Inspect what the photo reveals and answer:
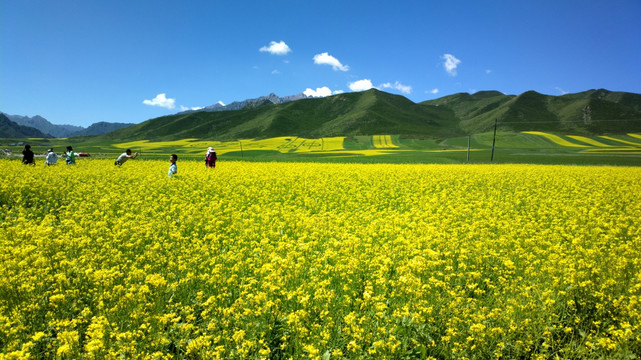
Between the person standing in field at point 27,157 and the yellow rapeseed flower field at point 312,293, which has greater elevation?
the person standing in field at point 27,157

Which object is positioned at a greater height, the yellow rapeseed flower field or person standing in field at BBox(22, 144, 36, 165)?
person standing in field at BBox(22, 144, 36, 165)

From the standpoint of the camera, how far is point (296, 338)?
11.3 feet

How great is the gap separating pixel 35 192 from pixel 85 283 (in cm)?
1065

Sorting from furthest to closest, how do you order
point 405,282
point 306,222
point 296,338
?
point 306,222 < point 405,282 < point 296,338

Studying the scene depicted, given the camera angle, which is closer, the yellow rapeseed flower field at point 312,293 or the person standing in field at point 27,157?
the yellow rapeseed flower field at point 312,293

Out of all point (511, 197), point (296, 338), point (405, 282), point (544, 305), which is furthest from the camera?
point (511, 197)

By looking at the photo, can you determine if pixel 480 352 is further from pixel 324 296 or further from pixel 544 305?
pixel 324 296

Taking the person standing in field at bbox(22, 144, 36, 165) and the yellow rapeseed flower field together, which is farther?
the person standing in field at bbox(22, 144, 36, 165)

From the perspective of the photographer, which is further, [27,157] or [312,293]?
[27,157]

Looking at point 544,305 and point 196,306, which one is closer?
point 544,305

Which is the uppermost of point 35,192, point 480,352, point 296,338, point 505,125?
point 505,125

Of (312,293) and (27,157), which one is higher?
(27,157)

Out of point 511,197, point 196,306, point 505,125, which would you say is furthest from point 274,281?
point 505,125

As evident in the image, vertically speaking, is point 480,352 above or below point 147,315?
below
